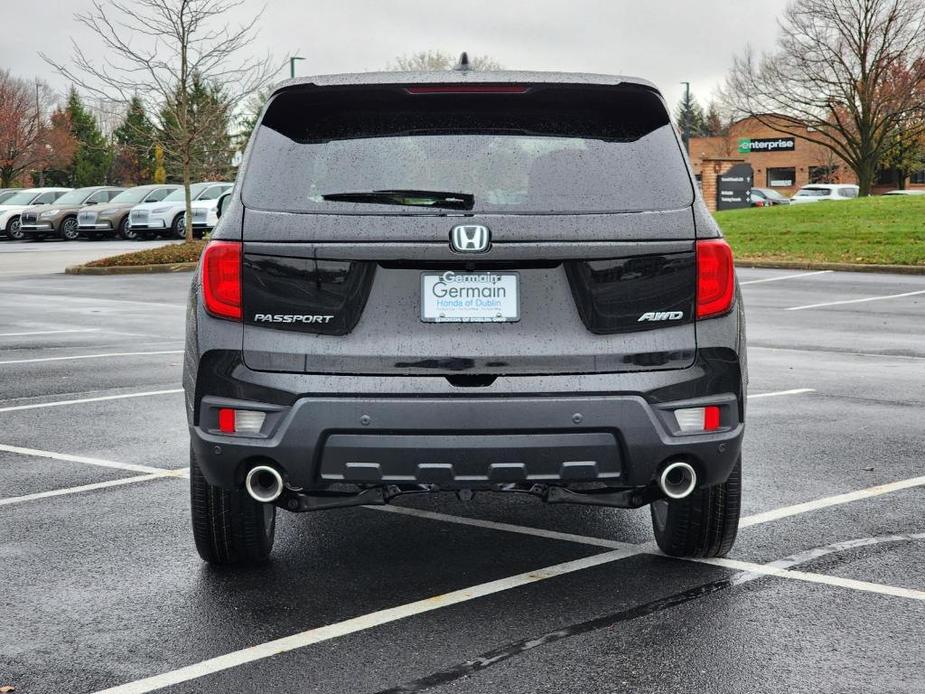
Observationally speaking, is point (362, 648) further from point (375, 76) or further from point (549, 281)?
point (375, 76)

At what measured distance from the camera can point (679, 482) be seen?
4410 millimetres

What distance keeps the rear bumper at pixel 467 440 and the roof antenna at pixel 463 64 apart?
1385mm

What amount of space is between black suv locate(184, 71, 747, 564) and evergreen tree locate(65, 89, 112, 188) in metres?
81.8

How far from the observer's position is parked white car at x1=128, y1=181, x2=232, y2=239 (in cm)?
3688

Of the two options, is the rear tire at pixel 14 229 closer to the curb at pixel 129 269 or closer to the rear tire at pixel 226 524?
the curb at pixel 129 269

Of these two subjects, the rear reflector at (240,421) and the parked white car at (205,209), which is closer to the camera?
the rear reflector at (240,421)

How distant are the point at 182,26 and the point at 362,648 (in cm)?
2662

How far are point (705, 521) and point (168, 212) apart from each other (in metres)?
33.6

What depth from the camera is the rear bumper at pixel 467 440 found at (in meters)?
4.15

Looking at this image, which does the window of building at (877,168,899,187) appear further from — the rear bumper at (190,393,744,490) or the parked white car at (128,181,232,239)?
the rear bumper at (190,393,744,490)

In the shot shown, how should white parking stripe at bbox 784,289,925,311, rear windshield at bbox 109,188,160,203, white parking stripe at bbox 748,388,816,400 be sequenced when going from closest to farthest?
white parking stripe at bbox 748,388,816,400
white parking stripe at bbox 784,289,925,311
rear windshield at bbox 109,188,160,203

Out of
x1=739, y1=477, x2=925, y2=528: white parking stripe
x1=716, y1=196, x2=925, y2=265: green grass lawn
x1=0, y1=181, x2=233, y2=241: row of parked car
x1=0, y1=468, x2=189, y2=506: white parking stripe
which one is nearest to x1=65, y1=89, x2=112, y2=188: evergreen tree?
x1=0, y1=181, x2=233, y2=241: row of parked car

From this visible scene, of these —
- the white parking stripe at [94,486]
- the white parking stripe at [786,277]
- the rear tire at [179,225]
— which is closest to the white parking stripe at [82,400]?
the white parking stripe at [94,486]

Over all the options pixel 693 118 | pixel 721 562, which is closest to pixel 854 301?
pixel 721 562
